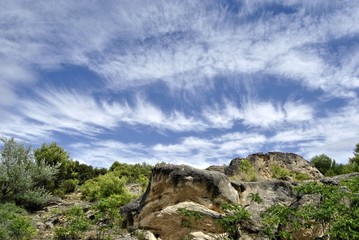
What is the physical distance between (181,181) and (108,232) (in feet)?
11.1

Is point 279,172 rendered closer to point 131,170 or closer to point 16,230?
point 16,230

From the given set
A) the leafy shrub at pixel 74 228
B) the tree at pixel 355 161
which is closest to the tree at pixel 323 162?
the tree at pixel 355 161

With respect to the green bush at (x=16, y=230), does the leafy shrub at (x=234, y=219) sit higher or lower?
higher

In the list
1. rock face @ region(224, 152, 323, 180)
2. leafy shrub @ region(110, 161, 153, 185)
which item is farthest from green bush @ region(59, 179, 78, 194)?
rock face @ region(224, 152, 323, 180)

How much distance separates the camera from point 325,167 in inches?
1184

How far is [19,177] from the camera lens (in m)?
20.2

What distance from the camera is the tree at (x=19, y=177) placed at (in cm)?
1994

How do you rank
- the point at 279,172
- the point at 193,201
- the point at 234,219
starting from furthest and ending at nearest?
the point at 279,172 < the point at 193,201 < the point at 234,219

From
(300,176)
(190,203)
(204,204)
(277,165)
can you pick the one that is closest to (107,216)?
(190,203)

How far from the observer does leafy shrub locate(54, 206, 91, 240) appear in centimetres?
1209

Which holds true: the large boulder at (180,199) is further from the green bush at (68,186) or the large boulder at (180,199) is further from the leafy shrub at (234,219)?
the green bush at (68,186)

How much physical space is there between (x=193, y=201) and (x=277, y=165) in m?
9.09

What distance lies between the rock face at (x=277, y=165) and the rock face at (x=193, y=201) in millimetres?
5009

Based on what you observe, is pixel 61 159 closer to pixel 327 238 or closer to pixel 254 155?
pixel 254 155
